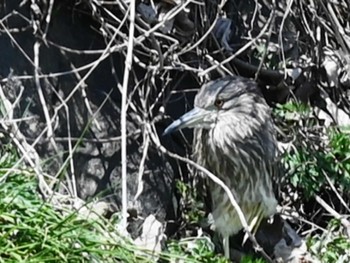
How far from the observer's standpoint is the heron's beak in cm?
404

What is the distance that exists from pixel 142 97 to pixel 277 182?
2.40 ft

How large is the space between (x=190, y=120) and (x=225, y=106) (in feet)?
0.76

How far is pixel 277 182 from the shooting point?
14.5 feet

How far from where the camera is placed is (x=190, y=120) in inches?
161

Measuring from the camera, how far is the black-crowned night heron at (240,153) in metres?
4.25

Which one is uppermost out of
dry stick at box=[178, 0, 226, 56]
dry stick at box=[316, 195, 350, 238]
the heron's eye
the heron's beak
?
dry stick at box=[178, 0, 226, 56]

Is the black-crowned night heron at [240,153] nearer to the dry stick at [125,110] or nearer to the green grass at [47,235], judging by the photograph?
the dry stick at [125,110]

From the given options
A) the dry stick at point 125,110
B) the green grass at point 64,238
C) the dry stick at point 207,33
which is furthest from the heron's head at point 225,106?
the green grass at point 64,238

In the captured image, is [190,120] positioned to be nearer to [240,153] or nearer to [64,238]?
[240,153]

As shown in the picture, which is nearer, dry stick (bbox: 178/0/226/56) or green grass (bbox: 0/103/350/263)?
green grass (bbox: 0/103/350/263)

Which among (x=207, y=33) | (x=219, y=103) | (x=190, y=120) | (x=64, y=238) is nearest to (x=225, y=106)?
(x=219, y=103)

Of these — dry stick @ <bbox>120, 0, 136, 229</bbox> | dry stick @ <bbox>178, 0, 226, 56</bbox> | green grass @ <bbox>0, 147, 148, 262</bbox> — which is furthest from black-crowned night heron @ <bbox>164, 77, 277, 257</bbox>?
green grass @ <bbox>0, 147, 148, 262</bbox>

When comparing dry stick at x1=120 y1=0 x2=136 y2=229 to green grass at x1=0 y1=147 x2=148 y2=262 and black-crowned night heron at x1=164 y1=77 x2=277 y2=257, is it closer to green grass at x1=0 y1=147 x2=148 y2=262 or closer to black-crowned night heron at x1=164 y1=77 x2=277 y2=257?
green grass at x1=0 y1=147 x2=148 y2=262

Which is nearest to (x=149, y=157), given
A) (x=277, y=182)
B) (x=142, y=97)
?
(x=142, y=97)
